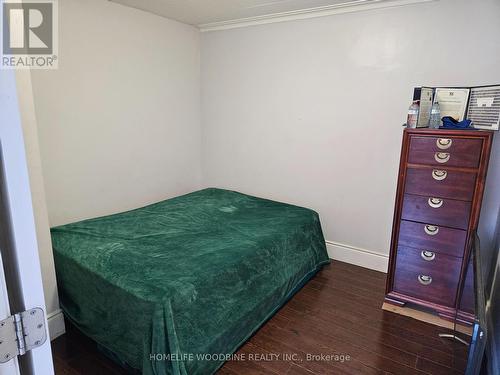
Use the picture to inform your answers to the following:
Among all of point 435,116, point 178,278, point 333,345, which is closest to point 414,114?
point 435,116

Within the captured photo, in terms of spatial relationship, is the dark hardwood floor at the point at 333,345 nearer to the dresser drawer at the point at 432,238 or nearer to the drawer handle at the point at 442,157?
Result: the dresser drawer at the point at 432,238

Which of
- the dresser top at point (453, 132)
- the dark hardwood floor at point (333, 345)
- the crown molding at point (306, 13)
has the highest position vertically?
the crown molding at point (306, 13)

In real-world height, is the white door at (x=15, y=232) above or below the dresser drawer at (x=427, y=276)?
above

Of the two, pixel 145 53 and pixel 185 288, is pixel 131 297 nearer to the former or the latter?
pixel 185 288

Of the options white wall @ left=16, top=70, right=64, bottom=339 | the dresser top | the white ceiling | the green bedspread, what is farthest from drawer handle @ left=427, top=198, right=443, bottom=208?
white wall @ left=16, top=70, right=64, bottom=339

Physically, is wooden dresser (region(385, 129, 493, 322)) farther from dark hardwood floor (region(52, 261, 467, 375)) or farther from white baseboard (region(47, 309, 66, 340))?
white baseboard (region(47, 309, 66, 340))

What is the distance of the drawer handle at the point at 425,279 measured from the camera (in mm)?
2203

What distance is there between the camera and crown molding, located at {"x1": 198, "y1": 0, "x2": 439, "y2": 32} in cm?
249

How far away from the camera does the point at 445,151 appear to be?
2.03m

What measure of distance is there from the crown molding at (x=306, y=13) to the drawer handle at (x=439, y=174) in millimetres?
1300

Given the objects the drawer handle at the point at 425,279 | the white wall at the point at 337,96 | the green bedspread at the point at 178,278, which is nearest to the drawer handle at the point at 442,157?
the white wall at the point at 337,96

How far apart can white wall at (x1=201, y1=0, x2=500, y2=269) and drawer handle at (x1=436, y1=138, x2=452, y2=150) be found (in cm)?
59

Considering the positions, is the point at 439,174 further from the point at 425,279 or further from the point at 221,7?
the point at 221,7

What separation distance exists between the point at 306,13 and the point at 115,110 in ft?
6.22
